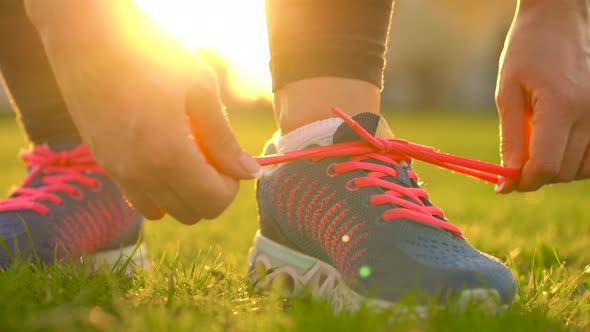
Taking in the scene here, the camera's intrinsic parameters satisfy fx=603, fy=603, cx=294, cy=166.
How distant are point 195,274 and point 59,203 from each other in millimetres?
602

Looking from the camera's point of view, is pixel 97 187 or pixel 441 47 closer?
pixel 97 187

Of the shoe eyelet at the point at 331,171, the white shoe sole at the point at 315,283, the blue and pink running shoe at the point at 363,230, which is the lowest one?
the white shoe sole at the point at 315,283

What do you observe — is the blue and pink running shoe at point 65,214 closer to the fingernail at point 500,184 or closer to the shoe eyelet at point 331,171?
the shoe eyelet at point 331,171

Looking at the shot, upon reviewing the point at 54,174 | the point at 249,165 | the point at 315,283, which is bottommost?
the point at 315,283

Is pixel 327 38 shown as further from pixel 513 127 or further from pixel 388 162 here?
pixel 513 127

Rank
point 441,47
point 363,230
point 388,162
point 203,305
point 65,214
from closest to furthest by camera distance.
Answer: point 203,305, point 363,230, point 388,162, point 65,214, point 441,47

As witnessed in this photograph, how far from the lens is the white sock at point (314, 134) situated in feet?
5.55

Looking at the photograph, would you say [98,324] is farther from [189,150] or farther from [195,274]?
[195,274]

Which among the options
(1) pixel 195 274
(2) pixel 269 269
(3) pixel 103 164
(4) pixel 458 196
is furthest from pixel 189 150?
(4) pixel 458 196

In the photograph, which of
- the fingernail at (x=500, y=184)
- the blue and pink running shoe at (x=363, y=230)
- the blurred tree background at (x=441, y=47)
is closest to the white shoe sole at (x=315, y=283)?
the blue and pink running shoe at (x=363, y=230)

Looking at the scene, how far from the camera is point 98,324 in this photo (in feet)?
3.59

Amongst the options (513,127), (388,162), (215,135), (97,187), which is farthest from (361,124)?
(97,187)

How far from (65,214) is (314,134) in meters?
0.86

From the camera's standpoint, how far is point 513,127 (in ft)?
5.58
